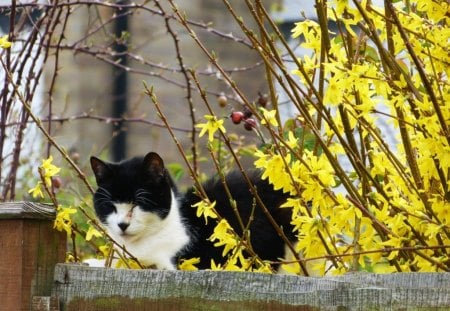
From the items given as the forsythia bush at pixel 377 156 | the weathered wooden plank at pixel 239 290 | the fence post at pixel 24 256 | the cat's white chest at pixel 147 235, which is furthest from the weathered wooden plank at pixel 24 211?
the cat's white chest at pixel 147 235

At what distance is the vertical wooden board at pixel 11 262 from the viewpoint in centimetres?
227

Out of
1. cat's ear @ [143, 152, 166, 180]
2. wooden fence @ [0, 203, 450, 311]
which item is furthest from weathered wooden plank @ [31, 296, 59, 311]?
cat's ear @ [143, 152, 166, 180]

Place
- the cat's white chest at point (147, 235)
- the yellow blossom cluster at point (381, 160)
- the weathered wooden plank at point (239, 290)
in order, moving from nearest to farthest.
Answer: the weathered wooden plank at point (239, 290) → the yellow blossom cluster at point (381, 160) → the cat's white chest at point (147, 235)

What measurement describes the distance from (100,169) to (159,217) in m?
0.26

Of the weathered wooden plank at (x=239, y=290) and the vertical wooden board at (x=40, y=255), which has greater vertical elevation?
the vertical wooden board at (x=40, y=255)

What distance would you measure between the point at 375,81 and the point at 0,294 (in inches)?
37.6

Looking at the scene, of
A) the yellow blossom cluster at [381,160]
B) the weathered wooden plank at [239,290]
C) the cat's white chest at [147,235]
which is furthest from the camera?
the cat's white chest at [147,235]

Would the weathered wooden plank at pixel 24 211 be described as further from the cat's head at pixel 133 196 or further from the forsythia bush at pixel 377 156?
the cat's head at pixel 133 196

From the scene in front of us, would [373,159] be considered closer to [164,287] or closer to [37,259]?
[164,287]

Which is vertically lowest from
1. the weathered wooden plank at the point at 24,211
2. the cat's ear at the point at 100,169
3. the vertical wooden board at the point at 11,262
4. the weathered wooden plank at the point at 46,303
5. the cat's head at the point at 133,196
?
the weathered wooden plank at the point at 46,303

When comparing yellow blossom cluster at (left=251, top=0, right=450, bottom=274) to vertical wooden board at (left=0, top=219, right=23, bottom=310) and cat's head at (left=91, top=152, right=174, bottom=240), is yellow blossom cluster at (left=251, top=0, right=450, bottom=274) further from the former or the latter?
cat's head at (left=91, top=152, right=174, bottom=240)

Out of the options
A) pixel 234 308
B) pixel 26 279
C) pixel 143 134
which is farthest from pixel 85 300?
pixel 143 134

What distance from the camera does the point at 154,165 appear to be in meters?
3.58

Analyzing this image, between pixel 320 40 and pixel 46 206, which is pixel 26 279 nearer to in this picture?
pixel 46 206
